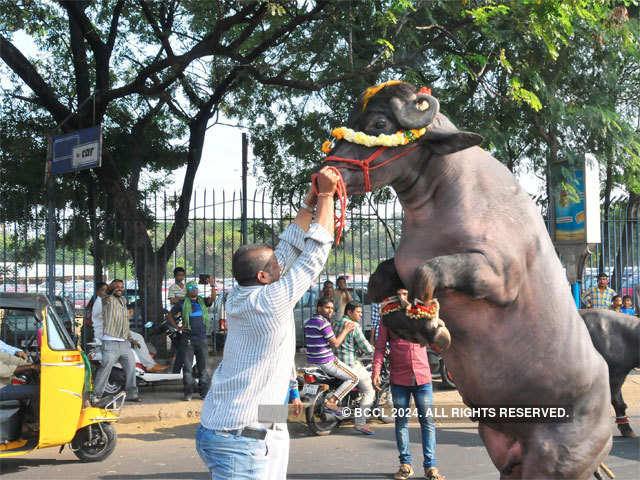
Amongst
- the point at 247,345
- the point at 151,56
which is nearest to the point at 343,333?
the point at 247,345

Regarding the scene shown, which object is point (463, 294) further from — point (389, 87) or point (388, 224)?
point (388, 224)

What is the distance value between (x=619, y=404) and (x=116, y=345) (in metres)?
6.43

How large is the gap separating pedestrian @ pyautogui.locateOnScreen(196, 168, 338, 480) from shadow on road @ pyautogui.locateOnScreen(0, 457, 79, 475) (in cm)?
486

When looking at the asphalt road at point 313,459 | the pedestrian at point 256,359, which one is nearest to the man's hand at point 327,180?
the pedestrian at point 256,359

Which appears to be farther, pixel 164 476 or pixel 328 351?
pixel 328 351

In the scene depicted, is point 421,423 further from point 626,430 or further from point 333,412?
point 626,430

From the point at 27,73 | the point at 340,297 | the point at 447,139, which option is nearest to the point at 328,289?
the point at 340,297

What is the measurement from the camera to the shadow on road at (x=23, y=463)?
268 inches

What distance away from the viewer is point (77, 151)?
9.05 meters

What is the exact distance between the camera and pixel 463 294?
2326 millimetres

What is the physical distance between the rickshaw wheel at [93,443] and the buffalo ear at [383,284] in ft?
17.3

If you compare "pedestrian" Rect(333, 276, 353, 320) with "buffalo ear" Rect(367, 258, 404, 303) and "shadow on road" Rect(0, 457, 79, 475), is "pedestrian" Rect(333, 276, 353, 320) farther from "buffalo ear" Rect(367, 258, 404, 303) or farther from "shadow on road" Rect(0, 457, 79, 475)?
"buffalo ear" Rect(367, 258, 404, 303)

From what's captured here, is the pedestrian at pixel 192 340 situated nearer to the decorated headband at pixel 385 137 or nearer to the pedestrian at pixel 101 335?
the pedestrian at pixel 101 335

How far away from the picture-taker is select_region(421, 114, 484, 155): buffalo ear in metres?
2.48
